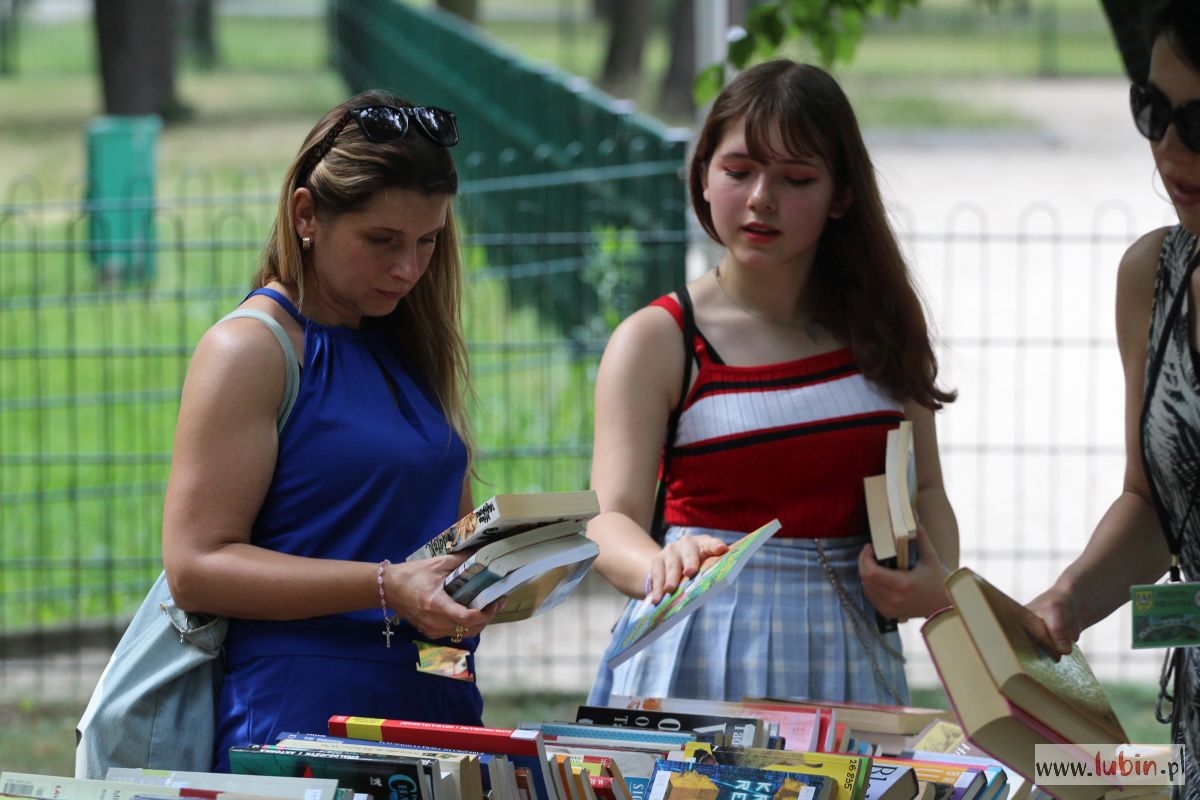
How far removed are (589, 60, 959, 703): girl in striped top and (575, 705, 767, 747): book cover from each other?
0.41 m

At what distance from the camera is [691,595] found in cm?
238

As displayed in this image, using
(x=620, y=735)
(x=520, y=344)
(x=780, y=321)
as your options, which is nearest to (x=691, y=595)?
(x=620, y=735)

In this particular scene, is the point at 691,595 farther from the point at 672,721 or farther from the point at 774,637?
the point at 774,637

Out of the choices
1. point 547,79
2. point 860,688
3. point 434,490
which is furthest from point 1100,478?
point 434,490

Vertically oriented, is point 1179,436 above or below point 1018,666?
above

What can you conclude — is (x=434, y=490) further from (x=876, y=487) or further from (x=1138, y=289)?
(x=1138, y=289)

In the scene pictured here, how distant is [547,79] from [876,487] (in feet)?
25.1

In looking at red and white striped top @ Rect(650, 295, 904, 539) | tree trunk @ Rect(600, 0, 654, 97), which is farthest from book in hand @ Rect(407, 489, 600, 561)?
tree trunk @ Rect(600, 0, 654, 97)

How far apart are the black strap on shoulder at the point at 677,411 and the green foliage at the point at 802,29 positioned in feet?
5.52

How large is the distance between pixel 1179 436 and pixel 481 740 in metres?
1.11

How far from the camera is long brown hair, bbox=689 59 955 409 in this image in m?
2.84

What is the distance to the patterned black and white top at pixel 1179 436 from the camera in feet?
7.61

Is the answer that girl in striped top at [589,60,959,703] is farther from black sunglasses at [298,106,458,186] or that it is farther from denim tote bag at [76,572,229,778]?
denim tote bag at [76,572,229,778]

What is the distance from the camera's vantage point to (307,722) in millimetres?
2412
